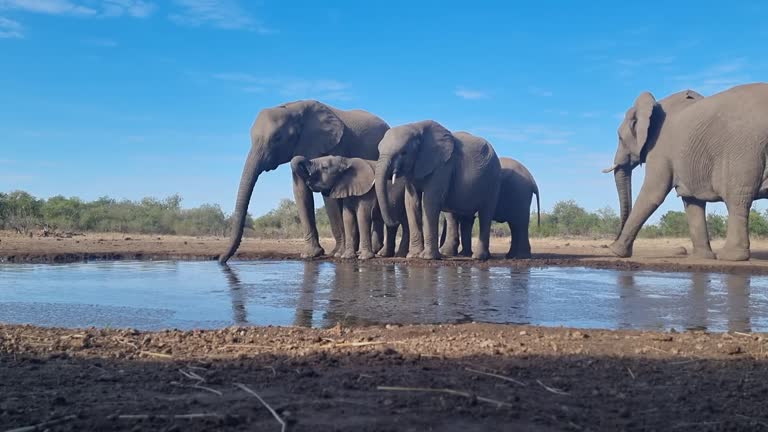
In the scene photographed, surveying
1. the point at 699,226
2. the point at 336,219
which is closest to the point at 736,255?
the point at 699,226

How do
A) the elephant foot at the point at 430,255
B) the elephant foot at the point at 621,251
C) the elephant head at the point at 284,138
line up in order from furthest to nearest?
the elephant foot at the point at 621,251
the elephant head at the point at 284,138
the elephant foot at the point at 430,255

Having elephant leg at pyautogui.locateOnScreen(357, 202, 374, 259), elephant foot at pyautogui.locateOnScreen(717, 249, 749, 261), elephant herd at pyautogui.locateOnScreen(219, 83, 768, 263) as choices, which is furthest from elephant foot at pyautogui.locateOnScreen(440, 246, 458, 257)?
elephant foot at pyautogui.locateOnScreen(717, 249, 749, 261)

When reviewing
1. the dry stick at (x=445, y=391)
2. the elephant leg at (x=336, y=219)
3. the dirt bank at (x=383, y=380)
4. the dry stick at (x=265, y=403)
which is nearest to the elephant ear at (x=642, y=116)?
the elephant leg at (x=336, y=219)

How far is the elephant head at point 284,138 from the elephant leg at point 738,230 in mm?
9202

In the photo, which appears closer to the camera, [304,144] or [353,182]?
[353,182]

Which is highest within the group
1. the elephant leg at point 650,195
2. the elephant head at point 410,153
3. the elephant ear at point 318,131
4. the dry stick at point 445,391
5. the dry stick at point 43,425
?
the elephant ear at point 318,131

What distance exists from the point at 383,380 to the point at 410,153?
13.0 meters

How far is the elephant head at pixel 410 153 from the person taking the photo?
16375 millimetres

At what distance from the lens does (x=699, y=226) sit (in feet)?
55.4

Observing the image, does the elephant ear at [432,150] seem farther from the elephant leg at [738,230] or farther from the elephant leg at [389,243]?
the elephant leg at [738,230]

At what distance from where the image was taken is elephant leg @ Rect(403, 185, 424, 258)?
16834mm

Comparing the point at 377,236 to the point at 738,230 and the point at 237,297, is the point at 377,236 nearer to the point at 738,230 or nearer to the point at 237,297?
the point at 738,230

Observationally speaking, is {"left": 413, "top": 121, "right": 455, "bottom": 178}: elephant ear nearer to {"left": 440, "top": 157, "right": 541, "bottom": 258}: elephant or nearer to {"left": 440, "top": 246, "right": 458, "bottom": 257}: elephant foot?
{"left": 440, "top": 157, "right": 541, "bottom": 258}: elephant

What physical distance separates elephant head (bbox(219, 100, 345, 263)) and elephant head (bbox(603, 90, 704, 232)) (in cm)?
695
